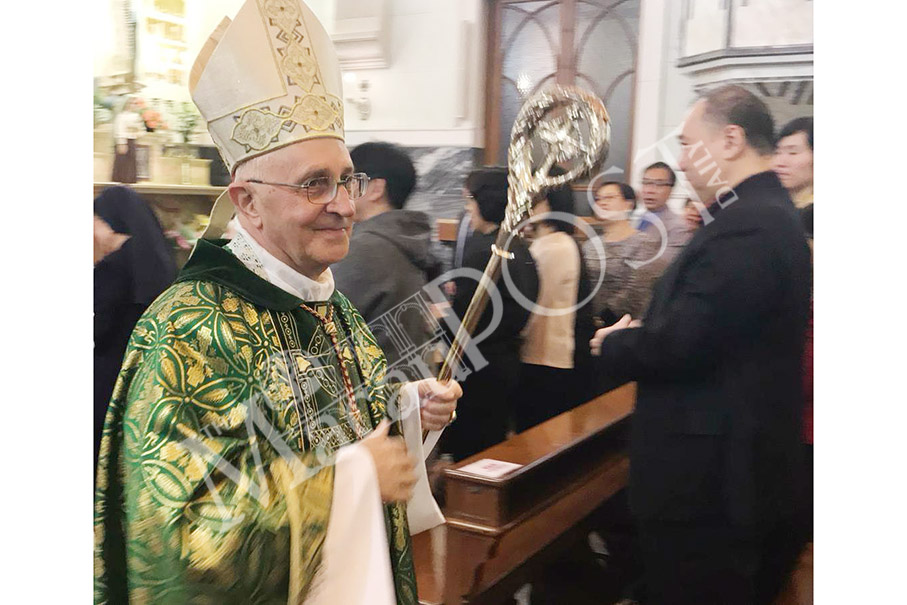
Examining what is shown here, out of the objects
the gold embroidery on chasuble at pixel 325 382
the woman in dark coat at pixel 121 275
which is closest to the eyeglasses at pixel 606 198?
the gold embroidery on chasuble at pixel 325 382

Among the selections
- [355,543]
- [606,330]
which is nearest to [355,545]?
[355,543]

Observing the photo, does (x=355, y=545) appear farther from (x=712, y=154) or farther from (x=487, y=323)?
(x=712, y=154)

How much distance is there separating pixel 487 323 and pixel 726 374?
453 mm

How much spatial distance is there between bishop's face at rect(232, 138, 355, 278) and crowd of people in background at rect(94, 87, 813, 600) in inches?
4.7

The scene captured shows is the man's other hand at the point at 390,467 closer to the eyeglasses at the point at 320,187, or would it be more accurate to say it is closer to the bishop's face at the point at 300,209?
the bishop's face at the point at 300,209

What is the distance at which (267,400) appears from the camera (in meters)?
1.46

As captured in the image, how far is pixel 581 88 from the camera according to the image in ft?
4.97

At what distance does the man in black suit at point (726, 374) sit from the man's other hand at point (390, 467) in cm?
43

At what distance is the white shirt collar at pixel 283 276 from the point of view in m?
1.50

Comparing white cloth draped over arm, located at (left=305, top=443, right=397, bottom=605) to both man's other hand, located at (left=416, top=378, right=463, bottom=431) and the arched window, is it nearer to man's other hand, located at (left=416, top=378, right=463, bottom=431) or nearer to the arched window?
man's other hand, located at (left=416, top=378, right=463, bottom=431)

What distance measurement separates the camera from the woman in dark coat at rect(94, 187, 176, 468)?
5.76 feet
